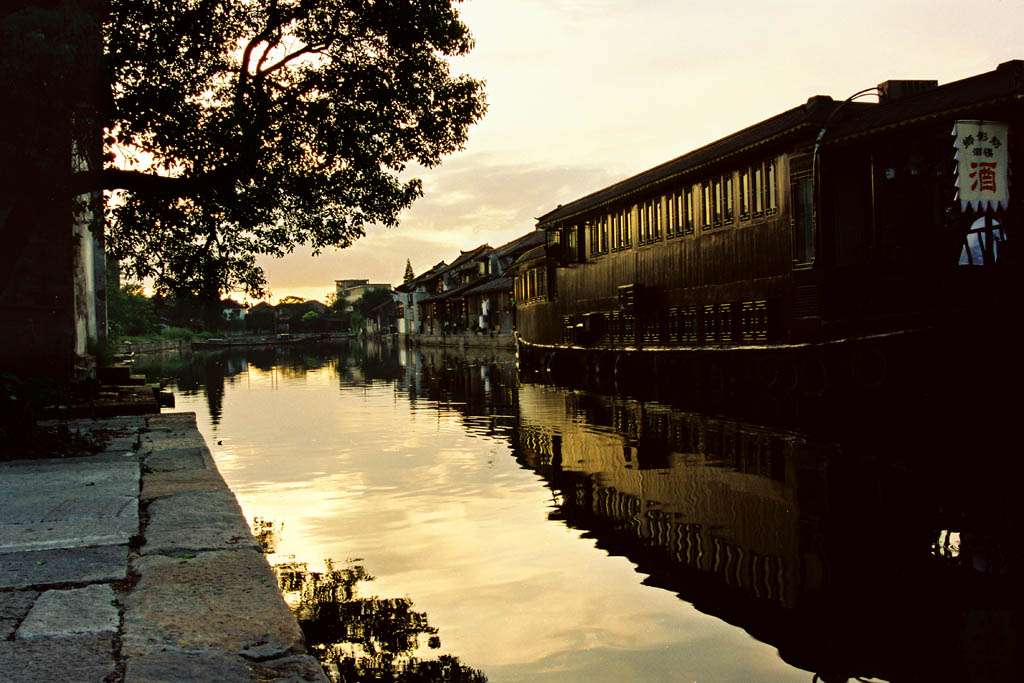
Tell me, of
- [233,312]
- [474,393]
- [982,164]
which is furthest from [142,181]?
[233,312]

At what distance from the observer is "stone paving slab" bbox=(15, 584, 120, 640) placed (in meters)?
3.79

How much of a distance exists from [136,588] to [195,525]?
1483mm

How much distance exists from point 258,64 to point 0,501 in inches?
273

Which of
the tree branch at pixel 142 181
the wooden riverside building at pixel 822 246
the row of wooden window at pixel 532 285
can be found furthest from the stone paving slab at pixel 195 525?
the row of wooden window at pixel 532 285

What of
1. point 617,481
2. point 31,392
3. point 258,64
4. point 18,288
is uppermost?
point 258,64

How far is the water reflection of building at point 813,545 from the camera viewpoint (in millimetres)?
4270

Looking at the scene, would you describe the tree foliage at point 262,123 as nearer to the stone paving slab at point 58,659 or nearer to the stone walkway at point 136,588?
the stone walkway at point 136,588

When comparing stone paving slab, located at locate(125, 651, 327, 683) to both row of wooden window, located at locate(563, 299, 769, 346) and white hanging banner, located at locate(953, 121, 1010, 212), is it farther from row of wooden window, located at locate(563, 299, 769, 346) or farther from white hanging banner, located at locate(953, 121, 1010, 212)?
row of wooden window, located at locate(563, 299, 769, 346)

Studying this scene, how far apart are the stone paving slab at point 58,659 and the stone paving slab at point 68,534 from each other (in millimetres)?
1862

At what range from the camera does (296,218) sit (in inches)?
498

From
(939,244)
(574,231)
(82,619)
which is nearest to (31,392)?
(82,619)

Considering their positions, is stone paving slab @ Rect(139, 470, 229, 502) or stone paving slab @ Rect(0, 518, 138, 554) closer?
stone paving slab @ Rect(0, 518, 138, 554)

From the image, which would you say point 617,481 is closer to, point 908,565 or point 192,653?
point 908,565

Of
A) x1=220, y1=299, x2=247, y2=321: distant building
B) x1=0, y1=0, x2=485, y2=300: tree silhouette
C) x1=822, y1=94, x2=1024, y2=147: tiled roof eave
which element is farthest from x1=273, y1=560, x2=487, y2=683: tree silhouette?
x1=220, y1=299, x2=247, y2=321: distant building
